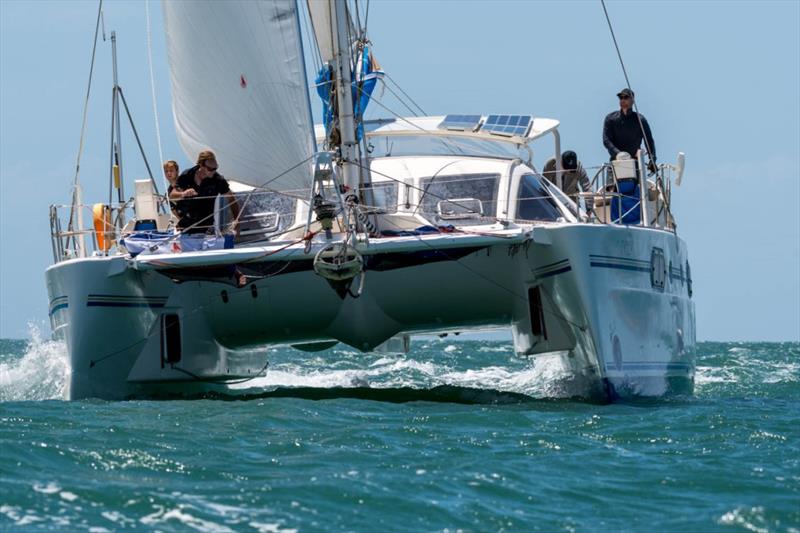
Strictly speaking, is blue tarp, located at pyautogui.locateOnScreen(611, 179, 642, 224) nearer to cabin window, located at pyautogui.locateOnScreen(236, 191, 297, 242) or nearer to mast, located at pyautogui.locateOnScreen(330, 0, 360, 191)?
mast, located at pyautogui.locateOnScreen(330, 0, 360, 191)

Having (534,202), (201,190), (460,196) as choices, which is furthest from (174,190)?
(534,202)

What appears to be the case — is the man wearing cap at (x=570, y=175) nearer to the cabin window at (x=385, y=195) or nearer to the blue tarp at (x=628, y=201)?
the blue tarp at (x=628, y=201)

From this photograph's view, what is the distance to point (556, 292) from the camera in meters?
12.7

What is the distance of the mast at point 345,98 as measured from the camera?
41.3 ft

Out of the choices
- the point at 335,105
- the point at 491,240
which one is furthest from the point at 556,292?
the point at 335,105

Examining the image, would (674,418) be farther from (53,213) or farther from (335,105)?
(53,213)

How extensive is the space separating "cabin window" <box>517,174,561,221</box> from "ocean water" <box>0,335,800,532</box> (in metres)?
1.55

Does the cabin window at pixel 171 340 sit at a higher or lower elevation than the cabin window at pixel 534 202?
lower

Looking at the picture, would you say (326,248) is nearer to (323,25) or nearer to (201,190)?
(201,190)

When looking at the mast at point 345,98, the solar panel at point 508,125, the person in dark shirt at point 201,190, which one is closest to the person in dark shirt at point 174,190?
the person in dark shirt at point 201,190

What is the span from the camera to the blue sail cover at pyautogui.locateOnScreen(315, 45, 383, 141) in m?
13.2

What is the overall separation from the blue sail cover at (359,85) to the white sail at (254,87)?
0.57 metres

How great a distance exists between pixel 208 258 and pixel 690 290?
608 cm

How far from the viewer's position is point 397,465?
29.1 ft
